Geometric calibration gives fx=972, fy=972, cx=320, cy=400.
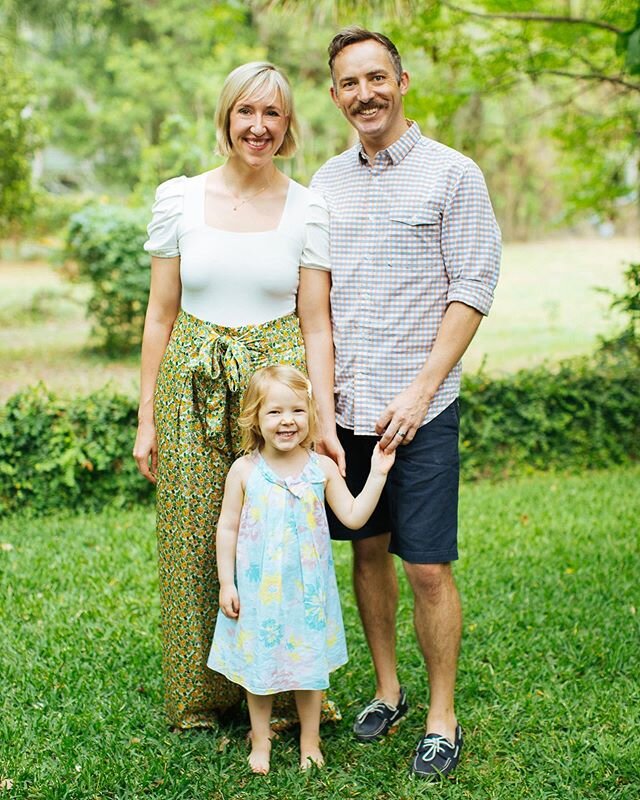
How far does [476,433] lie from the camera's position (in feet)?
21.3

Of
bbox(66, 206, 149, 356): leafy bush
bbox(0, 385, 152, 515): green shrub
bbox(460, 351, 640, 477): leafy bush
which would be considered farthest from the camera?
bbox(66, 206, 149, 356): leafy bush

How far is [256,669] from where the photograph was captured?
282 cm

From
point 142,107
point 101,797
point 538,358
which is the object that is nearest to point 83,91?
point 142,107

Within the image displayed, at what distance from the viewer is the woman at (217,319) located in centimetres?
281

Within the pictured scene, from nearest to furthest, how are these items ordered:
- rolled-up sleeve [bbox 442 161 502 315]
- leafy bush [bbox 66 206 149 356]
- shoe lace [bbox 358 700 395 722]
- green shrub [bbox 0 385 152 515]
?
rolled-up sleeve [bbox 442 161 502 315] < shoe lace [bbox 358 700 395 722] < green shrub [bbox 0 385 152 515] < leafy bush [bbox 66 206 149 356]

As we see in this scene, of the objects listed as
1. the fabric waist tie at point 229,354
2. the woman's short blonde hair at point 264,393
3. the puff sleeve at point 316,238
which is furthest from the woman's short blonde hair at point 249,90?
the woman's short blonde hair at point 264,393

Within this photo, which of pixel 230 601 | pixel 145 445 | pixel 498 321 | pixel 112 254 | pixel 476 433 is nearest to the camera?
pixel 230 601

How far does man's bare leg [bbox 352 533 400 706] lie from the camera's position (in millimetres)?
3176

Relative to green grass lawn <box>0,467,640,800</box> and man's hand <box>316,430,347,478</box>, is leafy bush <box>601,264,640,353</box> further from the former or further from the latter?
man's hand <box>316,430,347,478</box>

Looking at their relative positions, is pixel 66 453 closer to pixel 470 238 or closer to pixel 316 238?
pixel 316 238

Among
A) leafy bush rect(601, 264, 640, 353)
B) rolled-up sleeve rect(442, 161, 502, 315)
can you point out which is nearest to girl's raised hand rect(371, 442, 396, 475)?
rolled-up sleeve rect(442, 161, 502, 315)

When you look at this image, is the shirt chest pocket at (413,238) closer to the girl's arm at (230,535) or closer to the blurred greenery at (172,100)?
the girl's arm at (230,535)

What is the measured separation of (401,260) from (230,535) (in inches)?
37.2

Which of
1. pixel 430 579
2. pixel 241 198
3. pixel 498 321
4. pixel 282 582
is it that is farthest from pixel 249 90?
pixel 498 321
